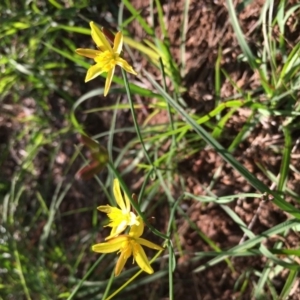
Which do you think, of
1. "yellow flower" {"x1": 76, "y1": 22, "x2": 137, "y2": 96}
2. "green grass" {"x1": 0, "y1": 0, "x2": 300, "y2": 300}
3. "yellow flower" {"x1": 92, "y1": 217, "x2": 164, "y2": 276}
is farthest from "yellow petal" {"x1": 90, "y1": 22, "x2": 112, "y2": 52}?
"yellow flower" {"x1": 92, "y1": 217, "x2": 164, "y2": 276}

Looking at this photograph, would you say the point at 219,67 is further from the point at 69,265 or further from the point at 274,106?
the point at 69,265

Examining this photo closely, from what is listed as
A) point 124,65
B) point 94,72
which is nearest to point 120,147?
point 94,72

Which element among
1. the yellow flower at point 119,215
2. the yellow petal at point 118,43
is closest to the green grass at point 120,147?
the yellow flower at point 119,215

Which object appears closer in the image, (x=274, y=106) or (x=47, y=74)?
(x=274, y=106)

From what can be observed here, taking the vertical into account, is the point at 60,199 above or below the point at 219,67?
below

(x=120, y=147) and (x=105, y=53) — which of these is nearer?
(x=105, y=53)

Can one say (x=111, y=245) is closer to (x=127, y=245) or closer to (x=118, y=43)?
(x=127, y=245)

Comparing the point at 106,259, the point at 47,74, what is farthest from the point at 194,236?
the point at 47,74

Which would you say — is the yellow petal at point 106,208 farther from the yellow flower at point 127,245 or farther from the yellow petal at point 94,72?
the yellow petal at point 94,72
